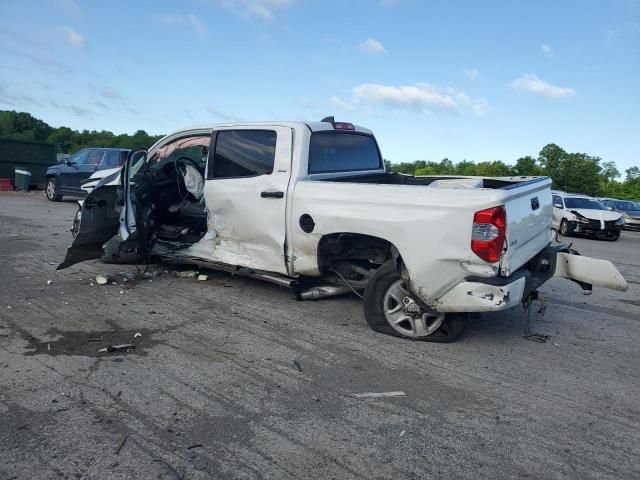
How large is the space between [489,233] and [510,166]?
5546 cm

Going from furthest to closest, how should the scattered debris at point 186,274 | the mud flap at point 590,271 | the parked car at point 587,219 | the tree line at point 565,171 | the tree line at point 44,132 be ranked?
1. the tree line at point 44,132
2. the tree line at point 565,171
3. the parked car at point 587,219
4. the scattered debris at point 186,274
5. the mud flap at point 590,271

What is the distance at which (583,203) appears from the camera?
61.1ft

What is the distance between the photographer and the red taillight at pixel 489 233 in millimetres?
3889

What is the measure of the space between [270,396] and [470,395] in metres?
1.39

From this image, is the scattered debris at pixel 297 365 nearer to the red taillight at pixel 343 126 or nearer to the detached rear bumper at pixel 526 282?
the detached rear bumper at pixel 526 282

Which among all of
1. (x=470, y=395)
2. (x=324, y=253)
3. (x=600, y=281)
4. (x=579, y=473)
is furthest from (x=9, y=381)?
(x=600, y=281)

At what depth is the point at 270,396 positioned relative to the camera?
11.2ft

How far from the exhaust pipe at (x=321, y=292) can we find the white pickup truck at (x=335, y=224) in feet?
0.04

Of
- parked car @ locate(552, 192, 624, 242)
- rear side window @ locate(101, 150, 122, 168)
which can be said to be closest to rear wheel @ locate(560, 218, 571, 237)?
parked car @ locate(552, 192, 624, 242)

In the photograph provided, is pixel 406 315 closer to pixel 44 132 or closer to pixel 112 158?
pixel 112 158

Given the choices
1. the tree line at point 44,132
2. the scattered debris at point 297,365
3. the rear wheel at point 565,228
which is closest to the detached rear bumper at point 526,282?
the scattered debris at point 297,365

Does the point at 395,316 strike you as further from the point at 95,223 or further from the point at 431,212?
the point at 95,223

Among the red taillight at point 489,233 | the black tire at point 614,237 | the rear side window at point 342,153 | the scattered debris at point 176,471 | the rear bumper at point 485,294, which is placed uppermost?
the rear side window at point 342,153

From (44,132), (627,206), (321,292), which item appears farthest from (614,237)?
(44,132)
